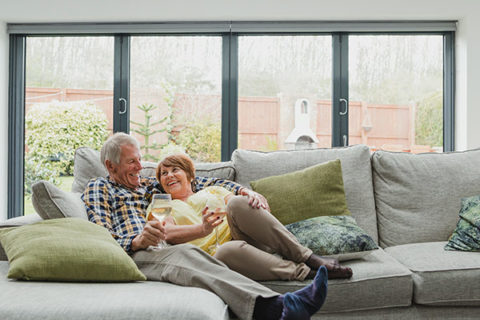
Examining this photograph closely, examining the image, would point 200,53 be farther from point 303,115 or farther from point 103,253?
point 103,253

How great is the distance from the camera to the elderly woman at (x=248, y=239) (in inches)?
76.9

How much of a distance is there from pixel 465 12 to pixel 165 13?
8.54ft

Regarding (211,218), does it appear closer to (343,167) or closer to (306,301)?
(306,301)

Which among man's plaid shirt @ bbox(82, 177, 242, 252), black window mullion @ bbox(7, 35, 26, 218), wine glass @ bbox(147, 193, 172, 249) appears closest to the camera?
wine glass @ bbox(147, 193, 172, 249)

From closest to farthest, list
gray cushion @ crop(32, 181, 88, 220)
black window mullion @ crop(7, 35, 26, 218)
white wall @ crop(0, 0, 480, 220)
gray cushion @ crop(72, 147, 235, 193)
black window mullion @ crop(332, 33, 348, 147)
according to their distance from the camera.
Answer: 1. gray cushion @ crop(32, 181, 88, 220)
2. gray cushion @ crop(72, 147, 235, 193)
3. white wall @ crop(0, 0, 480, 220)
4. black window mullion @ crop(332, 33, 348, 147)
5. black window mullion @ crop(7, 35, 26, 218)

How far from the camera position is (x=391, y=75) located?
4.52 meters

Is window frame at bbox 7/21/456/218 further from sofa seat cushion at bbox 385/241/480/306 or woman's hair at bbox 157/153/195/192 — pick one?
sofa seat cushion at bbox 385/241/480/306

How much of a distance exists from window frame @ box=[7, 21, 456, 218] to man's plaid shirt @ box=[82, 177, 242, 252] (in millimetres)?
2145

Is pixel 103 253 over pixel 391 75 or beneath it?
→ beneath

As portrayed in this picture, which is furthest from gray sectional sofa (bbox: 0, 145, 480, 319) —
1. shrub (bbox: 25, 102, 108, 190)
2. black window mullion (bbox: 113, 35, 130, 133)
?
shrub (bbox: 25, 102, 108, 190)

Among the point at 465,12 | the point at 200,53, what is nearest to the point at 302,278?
the point at 200,53

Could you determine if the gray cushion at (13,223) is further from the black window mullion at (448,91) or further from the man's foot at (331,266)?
the black window mullion at (448,91)

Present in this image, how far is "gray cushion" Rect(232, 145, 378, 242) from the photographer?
2658mm

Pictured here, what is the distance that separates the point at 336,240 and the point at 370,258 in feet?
0.69
